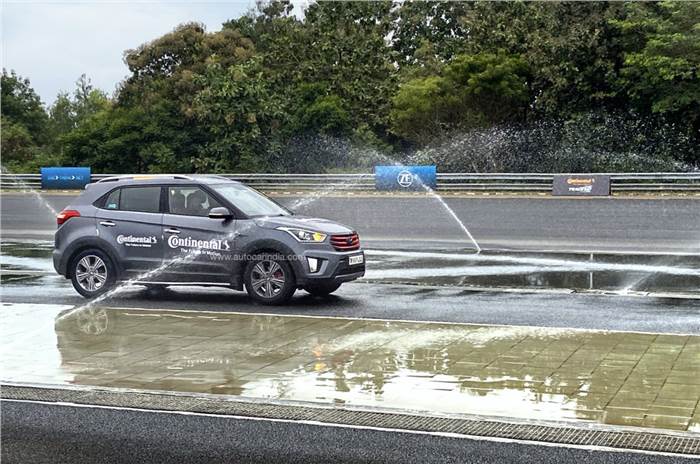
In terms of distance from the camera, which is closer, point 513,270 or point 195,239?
point 195,239

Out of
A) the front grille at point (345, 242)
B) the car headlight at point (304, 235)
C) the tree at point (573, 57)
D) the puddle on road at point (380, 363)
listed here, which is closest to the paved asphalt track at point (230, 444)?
the puddle on road at point (380, 363)

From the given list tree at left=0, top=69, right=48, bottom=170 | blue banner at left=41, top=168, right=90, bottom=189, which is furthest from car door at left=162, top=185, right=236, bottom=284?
tree at left=0, top=69, right=48, bottom=170

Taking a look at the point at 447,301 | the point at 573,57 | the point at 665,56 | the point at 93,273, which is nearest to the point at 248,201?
the point at 93,273

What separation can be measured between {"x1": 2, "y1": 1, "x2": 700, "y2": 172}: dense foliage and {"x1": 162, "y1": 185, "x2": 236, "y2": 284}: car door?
3157 cm

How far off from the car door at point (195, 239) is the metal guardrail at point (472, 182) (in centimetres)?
2237

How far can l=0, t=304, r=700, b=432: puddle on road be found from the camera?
7.57m

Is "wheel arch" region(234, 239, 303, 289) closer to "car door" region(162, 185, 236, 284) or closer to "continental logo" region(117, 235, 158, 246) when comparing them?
"car door" region(162, 185, 236, 284)

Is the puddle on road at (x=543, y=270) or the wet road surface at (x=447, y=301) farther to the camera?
the puddle on road at (x=543, y=270)

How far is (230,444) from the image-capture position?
21.5 feet

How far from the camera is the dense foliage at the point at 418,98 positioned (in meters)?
43.1

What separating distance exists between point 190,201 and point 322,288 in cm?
225

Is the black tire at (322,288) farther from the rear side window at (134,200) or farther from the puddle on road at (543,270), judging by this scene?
the rear side window at (134,200)

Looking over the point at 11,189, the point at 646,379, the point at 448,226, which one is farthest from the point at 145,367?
the point at 11,189

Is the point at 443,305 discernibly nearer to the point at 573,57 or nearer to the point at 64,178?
the point at 64,178
